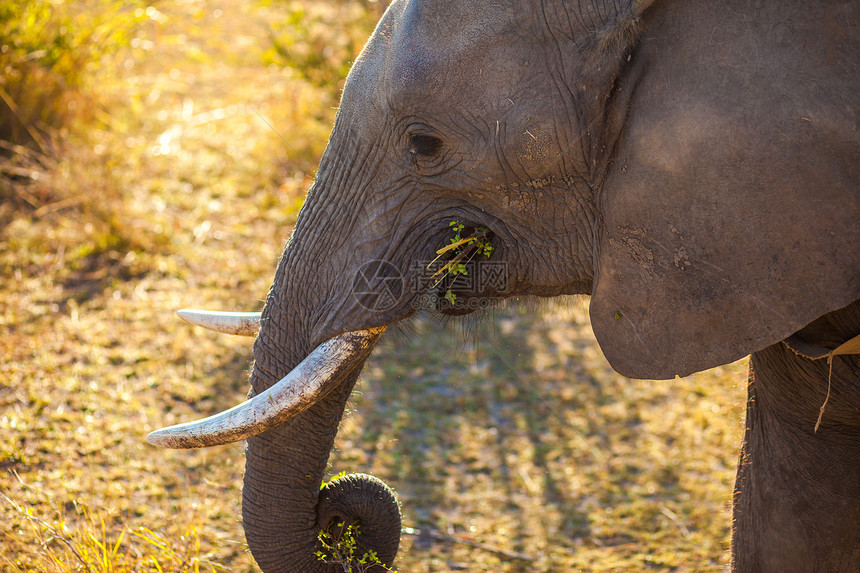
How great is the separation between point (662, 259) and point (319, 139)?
5618mm

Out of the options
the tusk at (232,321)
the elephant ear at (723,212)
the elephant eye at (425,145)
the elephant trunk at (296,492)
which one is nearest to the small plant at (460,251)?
the elephant eye at (425,145)

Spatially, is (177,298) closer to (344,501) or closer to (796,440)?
(344,501)

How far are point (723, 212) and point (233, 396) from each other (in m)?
3.41

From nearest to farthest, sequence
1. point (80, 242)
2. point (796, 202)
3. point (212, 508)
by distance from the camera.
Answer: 1. point (796, 202)
2. point (212, 508)
3. point (80, 242)

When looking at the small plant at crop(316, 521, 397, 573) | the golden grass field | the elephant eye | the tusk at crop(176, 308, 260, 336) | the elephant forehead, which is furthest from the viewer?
the golden grass field

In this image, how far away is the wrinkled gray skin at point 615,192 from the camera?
2.05 m

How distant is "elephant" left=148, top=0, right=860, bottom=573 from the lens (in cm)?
206

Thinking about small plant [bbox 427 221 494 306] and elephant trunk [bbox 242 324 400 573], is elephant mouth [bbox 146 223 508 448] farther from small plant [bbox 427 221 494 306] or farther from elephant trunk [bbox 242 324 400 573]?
elephant trunk [bbox 242 324 400 573]

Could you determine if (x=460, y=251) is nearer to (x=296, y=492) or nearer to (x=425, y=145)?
(x=425, y=145)

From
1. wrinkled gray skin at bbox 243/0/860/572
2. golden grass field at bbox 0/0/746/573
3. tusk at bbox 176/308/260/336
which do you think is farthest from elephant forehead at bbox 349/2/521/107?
tusk at bbox 176/308/260/336

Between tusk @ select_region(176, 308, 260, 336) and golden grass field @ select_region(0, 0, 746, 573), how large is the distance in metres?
0.45

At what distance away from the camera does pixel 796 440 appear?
2.93 metres

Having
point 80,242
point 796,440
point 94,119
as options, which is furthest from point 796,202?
point 94,119

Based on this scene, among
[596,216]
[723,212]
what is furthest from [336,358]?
[723,212]
